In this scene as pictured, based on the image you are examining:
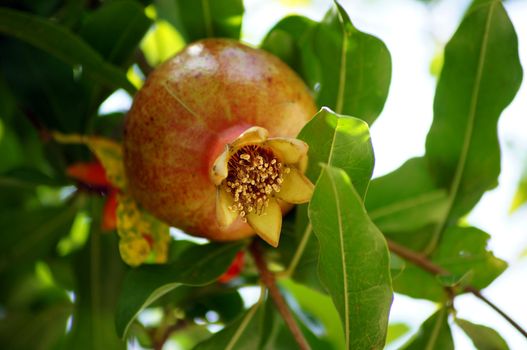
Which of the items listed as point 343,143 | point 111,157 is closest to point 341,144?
Result: point 343,143

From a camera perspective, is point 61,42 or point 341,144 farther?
point 61,42

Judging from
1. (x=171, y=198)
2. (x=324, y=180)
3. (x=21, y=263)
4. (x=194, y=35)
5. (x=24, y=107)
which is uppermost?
(x=324, y=180)

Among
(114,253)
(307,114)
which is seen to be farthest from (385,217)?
(114,253)

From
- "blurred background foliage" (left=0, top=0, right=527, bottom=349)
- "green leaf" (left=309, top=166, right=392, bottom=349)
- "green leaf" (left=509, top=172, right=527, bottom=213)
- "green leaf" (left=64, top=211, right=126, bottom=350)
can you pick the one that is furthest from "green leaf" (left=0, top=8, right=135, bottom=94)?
"green leaf" (left=509, top=172, right=527, bottom=213)

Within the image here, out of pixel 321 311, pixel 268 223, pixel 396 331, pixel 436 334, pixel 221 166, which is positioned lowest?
pixel 396 331

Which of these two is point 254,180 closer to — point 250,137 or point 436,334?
point 250,137

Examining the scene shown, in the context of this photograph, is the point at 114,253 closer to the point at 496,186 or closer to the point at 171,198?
the point at 171,198
